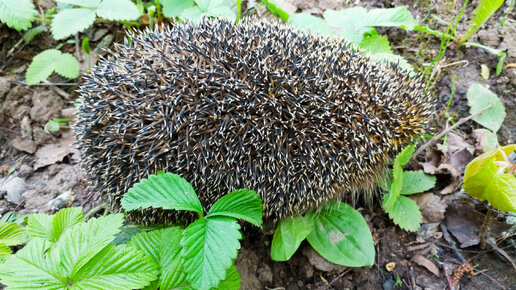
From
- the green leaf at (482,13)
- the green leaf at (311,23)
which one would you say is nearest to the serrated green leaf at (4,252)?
the green leaf at (311,23)

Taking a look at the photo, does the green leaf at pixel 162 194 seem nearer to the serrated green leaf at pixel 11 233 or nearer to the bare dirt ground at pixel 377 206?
the bare dirt ground at pixel 377 206

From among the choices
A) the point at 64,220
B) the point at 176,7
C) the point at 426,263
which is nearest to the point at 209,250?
the point at 64,220

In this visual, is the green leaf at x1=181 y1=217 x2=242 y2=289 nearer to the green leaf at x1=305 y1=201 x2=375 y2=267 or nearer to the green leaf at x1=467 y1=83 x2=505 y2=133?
the green leaf at x1=305 y1=201 x2=375 y2=267

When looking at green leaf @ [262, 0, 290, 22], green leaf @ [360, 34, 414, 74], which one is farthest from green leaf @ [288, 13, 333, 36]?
green leaf @ [360, 34, 414, 74]

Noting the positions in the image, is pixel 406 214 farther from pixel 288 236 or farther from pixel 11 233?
pixel 11 233

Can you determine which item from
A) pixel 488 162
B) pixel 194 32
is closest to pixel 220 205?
pixel 194 32

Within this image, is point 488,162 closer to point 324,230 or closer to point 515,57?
point 324,230
